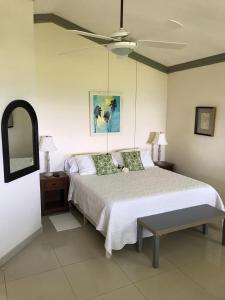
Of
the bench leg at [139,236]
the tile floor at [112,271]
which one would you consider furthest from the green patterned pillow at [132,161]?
the bench leg at [139,236]

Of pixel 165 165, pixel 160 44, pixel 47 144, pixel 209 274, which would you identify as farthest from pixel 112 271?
pixel 165 165

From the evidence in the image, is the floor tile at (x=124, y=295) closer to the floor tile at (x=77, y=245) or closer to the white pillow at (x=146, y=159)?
the floor tile at (x=77, y=245)

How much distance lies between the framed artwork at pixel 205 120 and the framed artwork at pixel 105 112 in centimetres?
144

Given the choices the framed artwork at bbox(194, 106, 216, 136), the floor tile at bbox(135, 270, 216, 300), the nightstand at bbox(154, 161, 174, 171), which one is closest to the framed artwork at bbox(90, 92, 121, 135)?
the nightstand at bbox(154, 161, 174, 171)

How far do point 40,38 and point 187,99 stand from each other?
110 inches

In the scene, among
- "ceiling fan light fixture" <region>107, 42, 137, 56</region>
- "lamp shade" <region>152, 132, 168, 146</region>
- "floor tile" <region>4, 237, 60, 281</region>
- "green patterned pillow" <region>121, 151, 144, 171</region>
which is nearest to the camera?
"ceiling fan light fixture" <region>107, 42, 137, 56</region>

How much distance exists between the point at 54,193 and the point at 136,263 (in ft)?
6.82

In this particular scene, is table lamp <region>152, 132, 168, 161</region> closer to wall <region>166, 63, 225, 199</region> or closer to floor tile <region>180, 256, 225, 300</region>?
wall <region>166, 63, 225, 199</region>

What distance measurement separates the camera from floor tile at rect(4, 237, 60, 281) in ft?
9.22

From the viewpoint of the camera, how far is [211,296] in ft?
8.14

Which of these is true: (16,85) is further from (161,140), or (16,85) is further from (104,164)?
(161,140)

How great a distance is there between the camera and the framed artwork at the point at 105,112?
4789mm

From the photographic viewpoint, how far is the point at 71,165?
4496 mm

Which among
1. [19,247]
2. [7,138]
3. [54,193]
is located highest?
[7,138]
